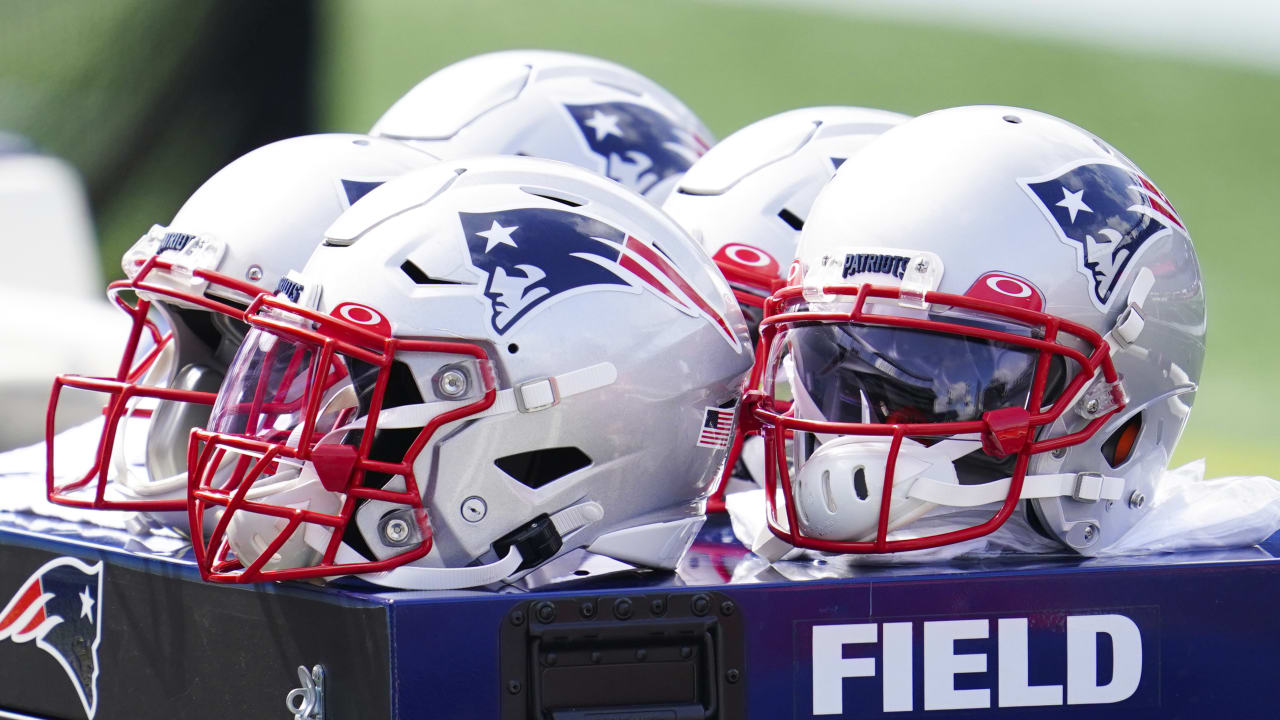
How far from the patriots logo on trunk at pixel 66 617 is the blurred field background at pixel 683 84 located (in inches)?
285

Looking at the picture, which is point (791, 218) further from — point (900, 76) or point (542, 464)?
point (900, 76)

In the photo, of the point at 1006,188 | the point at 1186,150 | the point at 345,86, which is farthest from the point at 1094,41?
the point at 1006,188

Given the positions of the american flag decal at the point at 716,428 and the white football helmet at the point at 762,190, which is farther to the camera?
the white football helmet at the point at 762,190

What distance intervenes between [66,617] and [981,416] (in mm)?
1434

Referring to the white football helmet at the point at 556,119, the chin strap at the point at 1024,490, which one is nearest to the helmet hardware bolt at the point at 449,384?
the chin strap at the point at 1024,490

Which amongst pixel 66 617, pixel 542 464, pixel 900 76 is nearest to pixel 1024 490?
pixel 542 464

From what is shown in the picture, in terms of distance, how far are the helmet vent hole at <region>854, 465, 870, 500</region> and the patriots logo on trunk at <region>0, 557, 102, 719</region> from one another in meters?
1.16

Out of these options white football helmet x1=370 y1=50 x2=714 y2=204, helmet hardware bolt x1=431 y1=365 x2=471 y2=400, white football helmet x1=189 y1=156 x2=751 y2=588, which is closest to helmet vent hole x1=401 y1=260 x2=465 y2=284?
white football helmet x1=189 y1=156 x2=751 y2=588

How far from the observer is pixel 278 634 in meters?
2.14

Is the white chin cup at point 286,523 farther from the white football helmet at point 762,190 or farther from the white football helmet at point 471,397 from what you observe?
the white football helmet at point 762,190

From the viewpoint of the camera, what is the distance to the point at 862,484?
2.24 m

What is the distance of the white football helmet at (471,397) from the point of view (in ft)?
6.88

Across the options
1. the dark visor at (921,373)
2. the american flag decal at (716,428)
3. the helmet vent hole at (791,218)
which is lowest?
the american flag decal at (716,428)

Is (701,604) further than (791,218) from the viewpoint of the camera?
No
